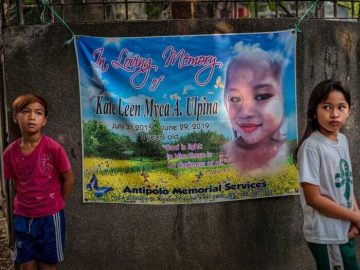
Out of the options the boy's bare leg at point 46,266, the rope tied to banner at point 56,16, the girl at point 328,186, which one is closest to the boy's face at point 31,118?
the rope tied to banner at point 56,16

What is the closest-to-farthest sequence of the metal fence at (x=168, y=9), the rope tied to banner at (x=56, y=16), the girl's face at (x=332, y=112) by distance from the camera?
the girl's face at (x=332, y=112) < the rope tied to banner at (x=56, y=16) < the metal fence at (x=168, y=9)

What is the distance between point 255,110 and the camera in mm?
4285

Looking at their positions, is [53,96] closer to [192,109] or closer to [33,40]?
[33,40]

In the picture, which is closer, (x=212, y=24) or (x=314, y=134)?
(x=314, y=134)

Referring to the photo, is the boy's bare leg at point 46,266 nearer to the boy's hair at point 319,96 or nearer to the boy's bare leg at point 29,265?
the boy's bare leg at point 29,265

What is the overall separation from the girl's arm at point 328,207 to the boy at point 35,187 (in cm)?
177

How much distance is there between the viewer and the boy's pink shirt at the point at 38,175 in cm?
358

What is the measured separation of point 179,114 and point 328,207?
162 centimetres

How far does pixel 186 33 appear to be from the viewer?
425 centimetres

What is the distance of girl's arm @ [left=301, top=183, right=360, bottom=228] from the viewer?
3041 mm

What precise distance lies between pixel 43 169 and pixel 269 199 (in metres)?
1.98

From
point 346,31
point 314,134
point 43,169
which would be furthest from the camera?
point 346,31

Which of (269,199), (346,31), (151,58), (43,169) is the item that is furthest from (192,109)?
(346,31)

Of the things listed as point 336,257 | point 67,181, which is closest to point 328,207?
point 336,257
